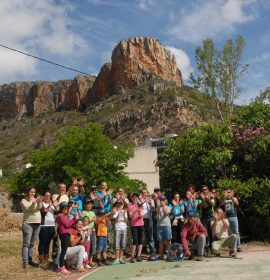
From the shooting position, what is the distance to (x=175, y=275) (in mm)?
9195

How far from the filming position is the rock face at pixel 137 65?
92.7m

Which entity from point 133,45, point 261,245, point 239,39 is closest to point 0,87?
point 133,45

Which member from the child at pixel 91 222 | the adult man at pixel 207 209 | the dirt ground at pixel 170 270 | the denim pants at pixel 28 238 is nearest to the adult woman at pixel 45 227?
the denim pants at pixel 28 238

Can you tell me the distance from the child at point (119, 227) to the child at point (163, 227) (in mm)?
954

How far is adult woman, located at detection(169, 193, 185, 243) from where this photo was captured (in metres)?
11.9

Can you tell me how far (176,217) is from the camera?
1184 cm

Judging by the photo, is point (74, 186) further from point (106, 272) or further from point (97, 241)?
point (106, 272)

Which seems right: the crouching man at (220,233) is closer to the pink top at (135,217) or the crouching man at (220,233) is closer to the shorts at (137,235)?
the shorts at (137,235)

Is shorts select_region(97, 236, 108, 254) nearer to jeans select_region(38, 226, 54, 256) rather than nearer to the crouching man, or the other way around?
jeans select_region(38, 226, 54, 256)

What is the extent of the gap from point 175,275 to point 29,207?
3.40m

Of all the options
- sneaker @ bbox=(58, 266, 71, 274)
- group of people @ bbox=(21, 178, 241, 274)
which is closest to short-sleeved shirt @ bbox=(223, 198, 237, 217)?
group of people @ bbox=(21, 178, 241, 274)

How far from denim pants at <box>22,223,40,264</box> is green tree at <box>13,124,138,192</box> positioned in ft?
43.2

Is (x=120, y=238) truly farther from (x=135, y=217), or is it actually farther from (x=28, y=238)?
(x=28, y=238)

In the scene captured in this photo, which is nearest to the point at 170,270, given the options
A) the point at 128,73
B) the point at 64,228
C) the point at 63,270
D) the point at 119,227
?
the point at 119,227
